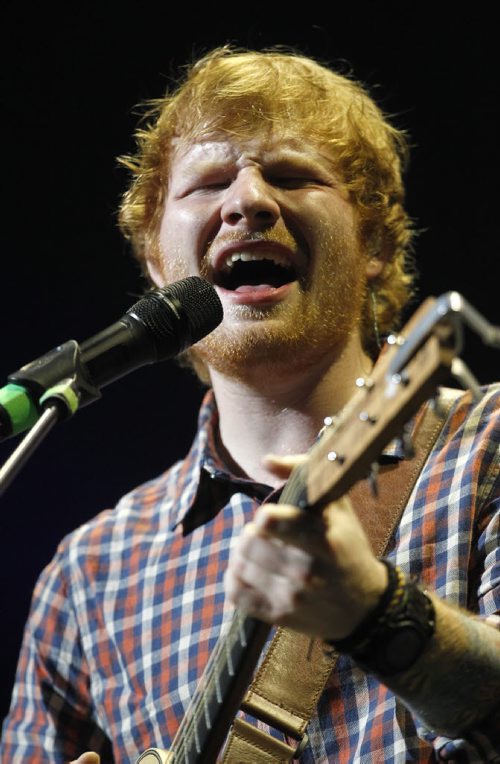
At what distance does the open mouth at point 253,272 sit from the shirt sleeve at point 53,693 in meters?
0.92

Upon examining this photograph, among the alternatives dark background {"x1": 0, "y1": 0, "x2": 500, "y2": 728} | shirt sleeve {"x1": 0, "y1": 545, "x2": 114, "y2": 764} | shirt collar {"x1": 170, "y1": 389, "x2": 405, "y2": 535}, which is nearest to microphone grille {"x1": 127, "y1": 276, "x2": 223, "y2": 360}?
shirt collar {"x1": 170, "y1": 389, "x2": 405, "y2": 535}

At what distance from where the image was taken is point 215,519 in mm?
2434

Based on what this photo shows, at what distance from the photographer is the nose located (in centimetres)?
232

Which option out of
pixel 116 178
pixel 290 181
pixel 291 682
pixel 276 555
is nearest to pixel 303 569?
pixel 276 555

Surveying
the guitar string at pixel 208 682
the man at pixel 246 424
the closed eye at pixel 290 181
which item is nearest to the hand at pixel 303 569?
the guitar string at pixel 208 682

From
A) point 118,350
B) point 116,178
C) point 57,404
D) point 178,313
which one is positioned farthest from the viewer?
point 116,178

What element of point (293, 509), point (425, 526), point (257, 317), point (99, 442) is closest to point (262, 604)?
point (293, 509)

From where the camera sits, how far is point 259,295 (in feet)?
7.58

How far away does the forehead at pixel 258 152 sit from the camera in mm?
2438

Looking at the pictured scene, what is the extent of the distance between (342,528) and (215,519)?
1.20 m

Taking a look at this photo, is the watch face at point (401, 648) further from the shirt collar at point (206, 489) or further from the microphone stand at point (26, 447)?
the shirt collar at point (206, 489)

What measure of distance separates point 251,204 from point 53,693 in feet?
4.62

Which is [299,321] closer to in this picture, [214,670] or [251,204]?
[251,204]

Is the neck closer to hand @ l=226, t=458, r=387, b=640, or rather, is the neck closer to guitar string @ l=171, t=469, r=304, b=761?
guitar string @ l=171, t=469, r=304, b=761
